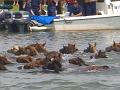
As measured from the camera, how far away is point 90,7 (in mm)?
35969

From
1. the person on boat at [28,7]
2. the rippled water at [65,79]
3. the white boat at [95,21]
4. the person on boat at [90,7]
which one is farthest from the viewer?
the person on boat at [28,7]

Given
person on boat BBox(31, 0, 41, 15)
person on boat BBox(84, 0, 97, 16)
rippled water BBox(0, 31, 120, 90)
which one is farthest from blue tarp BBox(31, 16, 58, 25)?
rippled water BBox(0, 31, 120, 90)

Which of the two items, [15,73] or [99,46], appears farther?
[99,46]

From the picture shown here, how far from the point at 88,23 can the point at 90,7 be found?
1479 mm

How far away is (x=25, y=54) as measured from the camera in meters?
21.9

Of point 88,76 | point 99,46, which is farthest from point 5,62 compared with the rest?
point 99,46

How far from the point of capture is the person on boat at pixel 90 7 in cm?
3569

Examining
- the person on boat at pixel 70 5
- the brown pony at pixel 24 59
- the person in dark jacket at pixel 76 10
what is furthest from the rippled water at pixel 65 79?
the person on boat at pixel 70 5

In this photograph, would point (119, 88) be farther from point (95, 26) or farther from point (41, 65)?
point (95, 26)

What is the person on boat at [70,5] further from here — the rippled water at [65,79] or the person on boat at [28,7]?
the rippled water at [65,79]

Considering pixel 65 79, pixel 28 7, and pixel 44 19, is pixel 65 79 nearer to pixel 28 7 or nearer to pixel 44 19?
pixel 44 19

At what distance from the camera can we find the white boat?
113ft

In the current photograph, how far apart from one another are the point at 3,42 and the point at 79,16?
808 centimetres

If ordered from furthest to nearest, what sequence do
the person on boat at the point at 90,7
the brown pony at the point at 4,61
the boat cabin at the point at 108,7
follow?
the person on boat at the point at 90,7 < the boat cabin at the point at 108,7 < the brown pony at the point at 4,61
